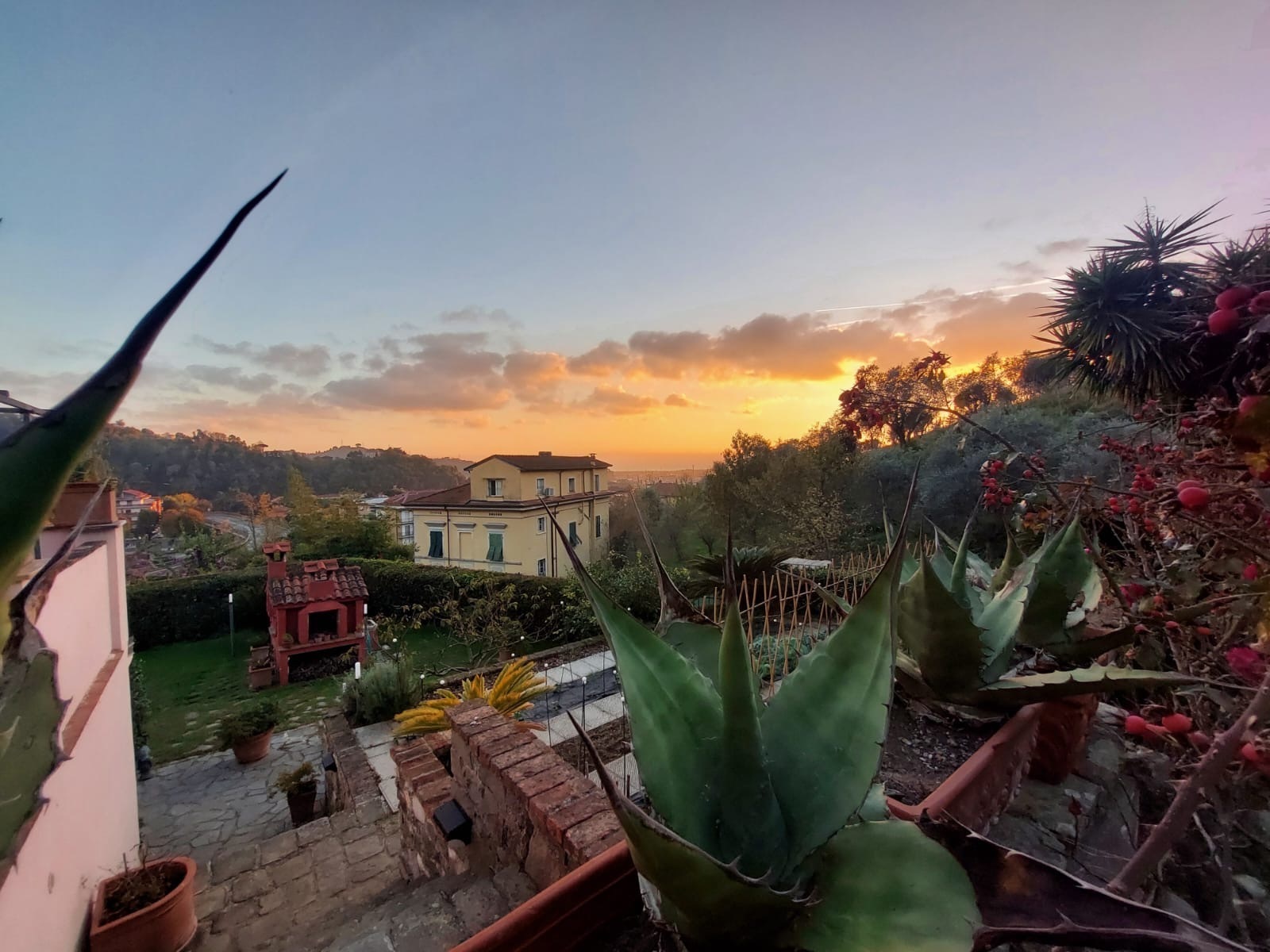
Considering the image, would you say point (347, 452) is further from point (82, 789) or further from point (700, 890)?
point (700, 890)

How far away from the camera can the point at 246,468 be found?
892 inches

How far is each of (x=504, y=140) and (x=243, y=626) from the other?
14.1 m

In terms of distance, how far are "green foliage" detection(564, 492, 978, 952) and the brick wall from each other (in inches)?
18.2

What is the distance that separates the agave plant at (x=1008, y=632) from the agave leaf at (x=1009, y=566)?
8.8 inches

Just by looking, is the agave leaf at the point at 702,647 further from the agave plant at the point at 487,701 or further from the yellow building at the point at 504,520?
the yellow building at the point at 504,520

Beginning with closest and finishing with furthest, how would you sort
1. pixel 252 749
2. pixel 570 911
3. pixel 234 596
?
1. pixel 570 911
2. pixel 252 749
3. pixel 234 596

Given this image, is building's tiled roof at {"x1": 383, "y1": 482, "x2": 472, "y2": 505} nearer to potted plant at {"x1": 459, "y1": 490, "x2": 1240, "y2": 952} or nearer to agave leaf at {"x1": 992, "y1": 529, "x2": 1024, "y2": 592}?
agave leaf at {"x1": 992, "y1": 529, "x2": 1024, "y2": 592}

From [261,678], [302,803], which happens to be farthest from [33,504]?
[261,678]

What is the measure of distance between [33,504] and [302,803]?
581cm

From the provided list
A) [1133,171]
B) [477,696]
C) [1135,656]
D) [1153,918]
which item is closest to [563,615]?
[477,696]

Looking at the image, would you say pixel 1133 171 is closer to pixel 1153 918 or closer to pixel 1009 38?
pixel 1009 38

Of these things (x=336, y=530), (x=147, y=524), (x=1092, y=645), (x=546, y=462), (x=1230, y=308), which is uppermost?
(x=546, y=462)

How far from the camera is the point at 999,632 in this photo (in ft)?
5.69

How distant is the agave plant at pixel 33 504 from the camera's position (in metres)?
0.27
